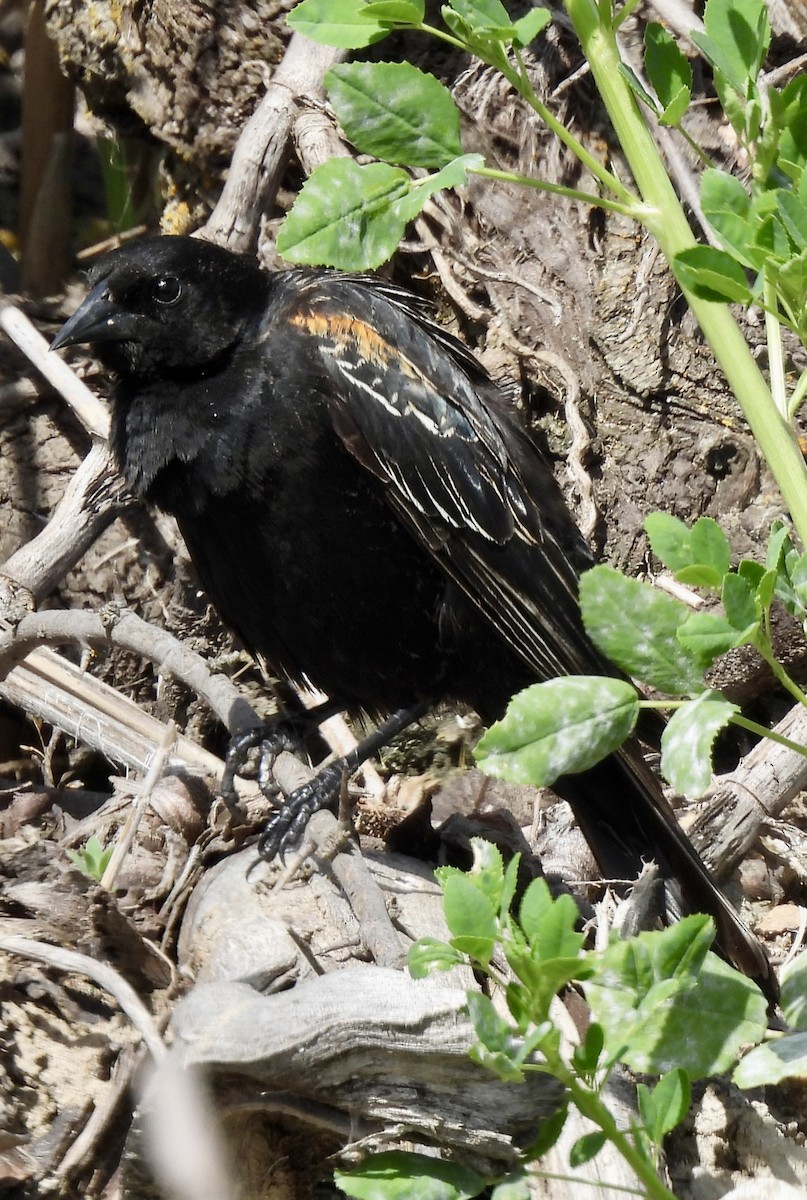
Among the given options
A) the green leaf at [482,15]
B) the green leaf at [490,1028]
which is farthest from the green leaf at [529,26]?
the green leaf at [490,1028]

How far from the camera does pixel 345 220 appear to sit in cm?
147

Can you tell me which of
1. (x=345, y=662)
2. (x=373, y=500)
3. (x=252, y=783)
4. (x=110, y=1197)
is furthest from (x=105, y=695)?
(x=110, y=1197)

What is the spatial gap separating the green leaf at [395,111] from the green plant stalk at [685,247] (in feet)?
0.56

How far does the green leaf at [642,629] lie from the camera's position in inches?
54.7

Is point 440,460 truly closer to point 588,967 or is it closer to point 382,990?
point 382,990

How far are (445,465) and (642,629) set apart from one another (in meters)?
1.78

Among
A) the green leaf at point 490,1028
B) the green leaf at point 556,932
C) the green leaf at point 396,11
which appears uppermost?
the green leaf at point 396,11

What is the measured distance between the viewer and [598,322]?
3861 millimetres

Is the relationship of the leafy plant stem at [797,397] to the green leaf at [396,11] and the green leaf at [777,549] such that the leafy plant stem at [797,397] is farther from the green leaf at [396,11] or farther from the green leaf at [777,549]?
the green leaf at [396,11]

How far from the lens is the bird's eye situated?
125 inches

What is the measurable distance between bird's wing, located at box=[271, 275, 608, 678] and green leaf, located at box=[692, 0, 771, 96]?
169 cm

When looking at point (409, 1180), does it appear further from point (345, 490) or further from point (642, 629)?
point (345, 490)

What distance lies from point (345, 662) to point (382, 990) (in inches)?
51.7

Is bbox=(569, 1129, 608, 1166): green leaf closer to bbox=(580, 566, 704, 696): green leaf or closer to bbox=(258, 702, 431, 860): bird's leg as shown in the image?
bbox=(580, 566, 704, 696): green leaf
